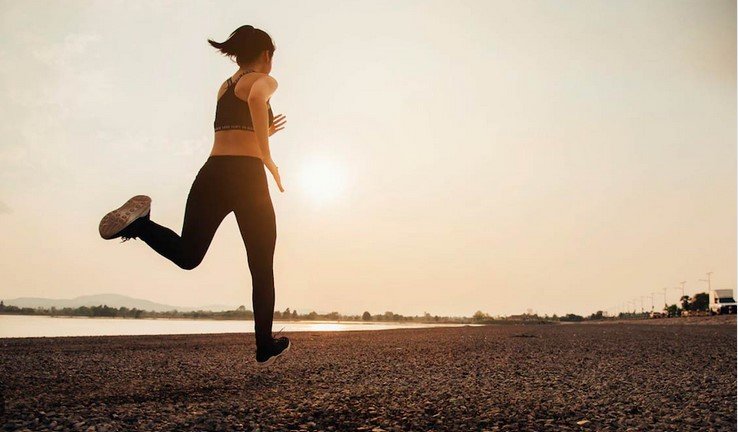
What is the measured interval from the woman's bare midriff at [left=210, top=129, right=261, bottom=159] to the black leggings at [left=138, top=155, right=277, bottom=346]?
51mm

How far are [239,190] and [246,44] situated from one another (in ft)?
3.47

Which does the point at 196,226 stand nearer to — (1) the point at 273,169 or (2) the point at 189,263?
(2) the point at 189,263

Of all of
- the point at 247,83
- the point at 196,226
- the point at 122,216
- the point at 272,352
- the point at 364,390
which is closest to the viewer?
the point at 122,216

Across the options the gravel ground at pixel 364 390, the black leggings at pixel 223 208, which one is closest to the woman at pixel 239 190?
the black leggings at pixel 223 208

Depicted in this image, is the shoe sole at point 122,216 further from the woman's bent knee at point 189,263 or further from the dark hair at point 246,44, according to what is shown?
the dark hair at point 246,44

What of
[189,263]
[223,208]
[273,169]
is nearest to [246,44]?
[273,169]

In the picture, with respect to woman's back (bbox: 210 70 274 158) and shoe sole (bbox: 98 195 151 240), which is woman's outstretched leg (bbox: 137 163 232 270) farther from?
woman's back (bbox: 210 70 274 158)

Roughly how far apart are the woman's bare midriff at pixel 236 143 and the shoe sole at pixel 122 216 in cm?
61

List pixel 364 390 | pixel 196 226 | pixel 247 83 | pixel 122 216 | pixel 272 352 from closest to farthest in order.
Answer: pixel 122 216, pixel 196 226, pixel 247 83, pixel 272 352, pixel 364 390

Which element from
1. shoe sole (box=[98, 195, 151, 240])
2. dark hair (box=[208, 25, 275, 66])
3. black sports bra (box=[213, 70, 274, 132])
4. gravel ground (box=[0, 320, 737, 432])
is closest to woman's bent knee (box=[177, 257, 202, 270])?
shoe sole (box=[98, 195, 151, 240])

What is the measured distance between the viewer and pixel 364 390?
16.9 m

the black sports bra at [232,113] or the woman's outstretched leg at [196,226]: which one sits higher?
the black sports bra at [232,113]

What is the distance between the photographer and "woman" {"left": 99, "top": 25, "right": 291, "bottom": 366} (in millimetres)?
3967

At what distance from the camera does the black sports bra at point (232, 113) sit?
4.25 metres
